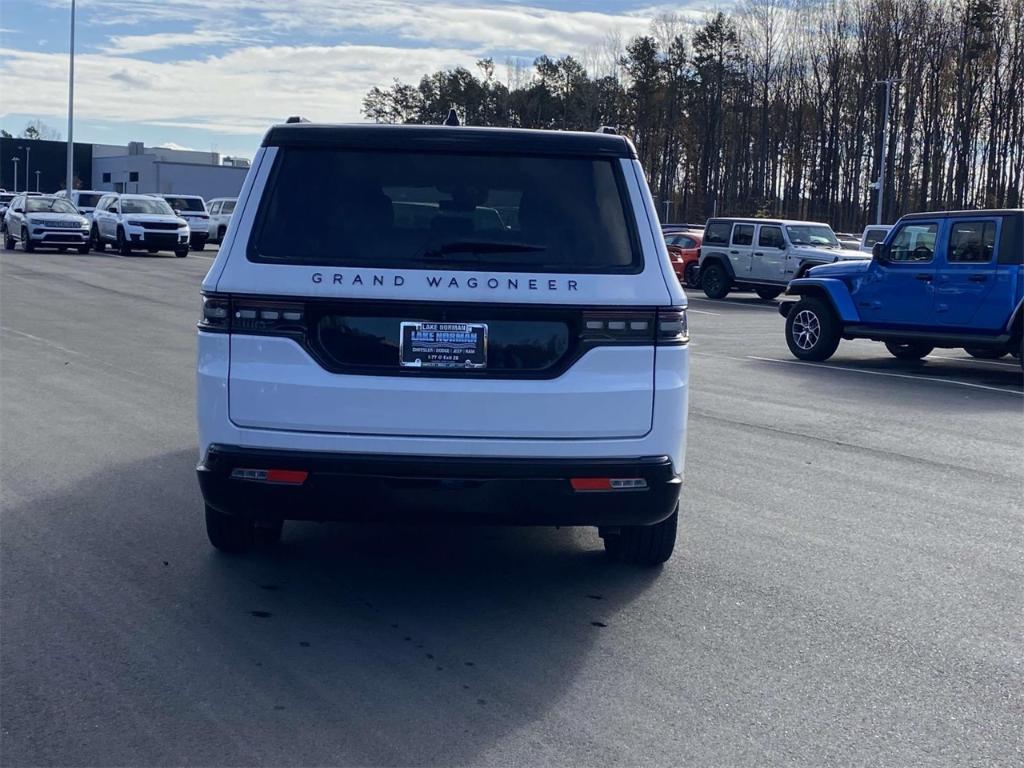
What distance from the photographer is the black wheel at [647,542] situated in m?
5.66

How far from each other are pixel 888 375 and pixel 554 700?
11371 mm

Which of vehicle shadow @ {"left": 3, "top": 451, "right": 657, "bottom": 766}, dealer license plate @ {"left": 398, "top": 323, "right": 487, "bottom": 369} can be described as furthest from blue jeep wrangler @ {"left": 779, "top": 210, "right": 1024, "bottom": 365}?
dealer license plate @ {"left": 398, "top": 323, "right": 487, "bottom": 369}

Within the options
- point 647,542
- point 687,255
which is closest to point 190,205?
point 687,255

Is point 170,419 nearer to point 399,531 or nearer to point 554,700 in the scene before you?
point 399,531

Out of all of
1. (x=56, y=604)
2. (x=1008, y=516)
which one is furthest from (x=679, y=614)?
(x=1008, y=516)

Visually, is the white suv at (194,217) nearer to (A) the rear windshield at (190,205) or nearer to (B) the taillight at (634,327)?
(A) the rear windshield at (190,205)

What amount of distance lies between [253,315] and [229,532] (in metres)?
1.46

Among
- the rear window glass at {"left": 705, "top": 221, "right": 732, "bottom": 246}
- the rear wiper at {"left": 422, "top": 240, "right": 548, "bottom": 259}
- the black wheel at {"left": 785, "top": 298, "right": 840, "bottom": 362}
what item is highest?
the rear window glass at {"left": 705, "top": 221, "right": 732, "bottom": 246}

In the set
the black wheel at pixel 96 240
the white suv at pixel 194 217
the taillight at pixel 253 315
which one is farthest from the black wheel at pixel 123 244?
the taillight at pixel 253 315

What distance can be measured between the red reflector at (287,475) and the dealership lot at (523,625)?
594 mm

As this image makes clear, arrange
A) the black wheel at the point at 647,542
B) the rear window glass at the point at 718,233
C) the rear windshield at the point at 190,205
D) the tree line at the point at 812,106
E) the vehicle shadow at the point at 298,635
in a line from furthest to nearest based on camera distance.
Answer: the tree line at the point at 812,106, the rear windshield at the point at 190,205, the rear window glass at the point at 718,233, the black wheel at the point at 647,542, the vehicle shadow at the point at 298,635

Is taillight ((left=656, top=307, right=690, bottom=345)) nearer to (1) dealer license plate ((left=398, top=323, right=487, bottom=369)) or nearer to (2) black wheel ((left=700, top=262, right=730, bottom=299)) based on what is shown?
(1) dealer license plate ((left=398, top=323, right=487, bottom=369))

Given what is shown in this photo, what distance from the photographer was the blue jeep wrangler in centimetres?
1409

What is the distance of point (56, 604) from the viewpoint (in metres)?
5.10
